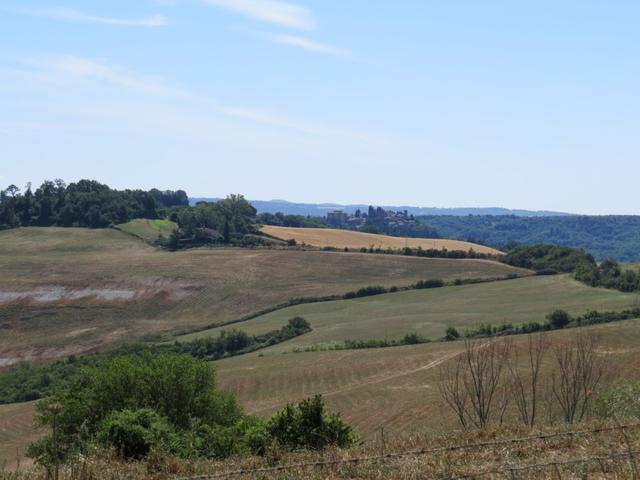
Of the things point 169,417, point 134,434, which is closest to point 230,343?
point 169,417

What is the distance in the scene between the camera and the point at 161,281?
114438mm

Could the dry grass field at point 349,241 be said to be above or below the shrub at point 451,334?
above

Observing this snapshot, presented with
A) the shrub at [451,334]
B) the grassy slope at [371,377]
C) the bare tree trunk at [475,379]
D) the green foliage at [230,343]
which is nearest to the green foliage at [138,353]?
the green foliage at [230,343]

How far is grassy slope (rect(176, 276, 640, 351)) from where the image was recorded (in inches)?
3196

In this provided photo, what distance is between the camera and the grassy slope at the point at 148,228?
507ft

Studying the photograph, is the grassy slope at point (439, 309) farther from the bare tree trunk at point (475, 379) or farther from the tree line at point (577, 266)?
the bare tree trunk at point (475, 379)

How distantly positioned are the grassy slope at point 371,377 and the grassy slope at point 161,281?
26442 millimetres

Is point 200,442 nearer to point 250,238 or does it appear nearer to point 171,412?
point 171,412

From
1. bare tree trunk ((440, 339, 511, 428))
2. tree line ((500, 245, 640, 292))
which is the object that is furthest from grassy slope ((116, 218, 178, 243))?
bare tree trunk ((440, 339, 511, 428))

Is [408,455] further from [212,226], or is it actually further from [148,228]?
[148,228]

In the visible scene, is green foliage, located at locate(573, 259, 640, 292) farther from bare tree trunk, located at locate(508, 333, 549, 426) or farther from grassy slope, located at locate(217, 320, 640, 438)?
bare tree trunk, located at locate(508, 333, 549, 426)

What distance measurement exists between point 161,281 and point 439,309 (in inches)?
1654

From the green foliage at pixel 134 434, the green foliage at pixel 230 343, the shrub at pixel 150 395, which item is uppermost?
the green foliage at pixel 134 434

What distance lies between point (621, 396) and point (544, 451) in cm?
1925
